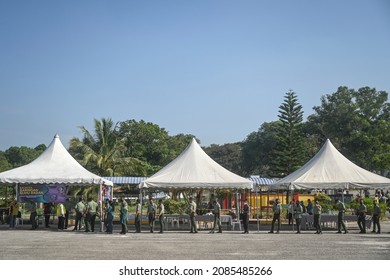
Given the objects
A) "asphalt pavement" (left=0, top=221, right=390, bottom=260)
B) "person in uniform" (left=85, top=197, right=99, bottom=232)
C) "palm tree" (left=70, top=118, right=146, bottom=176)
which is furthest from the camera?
"palm tree" (left=70, top=118, right=146, bottom=176)

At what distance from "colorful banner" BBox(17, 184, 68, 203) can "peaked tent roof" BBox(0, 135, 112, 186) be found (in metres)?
0.92

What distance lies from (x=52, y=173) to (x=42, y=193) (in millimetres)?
1508

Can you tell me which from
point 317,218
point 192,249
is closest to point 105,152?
point 317,218

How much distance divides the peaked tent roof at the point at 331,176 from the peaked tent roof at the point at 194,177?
213cm

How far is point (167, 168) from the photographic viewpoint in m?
21.1

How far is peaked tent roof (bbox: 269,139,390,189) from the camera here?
19.6m

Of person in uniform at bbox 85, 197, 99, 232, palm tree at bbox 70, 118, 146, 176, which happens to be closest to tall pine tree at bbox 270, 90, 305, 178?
palm tree at bbox 70, 118, 146, 176

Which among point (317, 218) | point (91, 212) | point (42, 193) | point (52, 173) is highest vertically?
point (52, 173)

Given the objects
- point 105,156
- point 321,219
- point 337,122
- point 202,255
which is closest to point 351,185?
point 321,219

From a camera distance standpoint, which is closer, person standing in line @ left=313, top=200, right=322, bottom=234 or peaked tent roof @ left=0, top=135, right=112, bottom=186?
person standing in line @ left=313, top=200, right=322, bottom=234

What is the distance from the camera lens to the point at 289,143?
41312 mm

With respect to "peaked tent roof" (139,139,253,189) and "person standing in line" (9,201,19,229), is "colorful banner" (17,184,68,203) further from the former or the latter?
"peaked tent roof" (139,139,253,189)

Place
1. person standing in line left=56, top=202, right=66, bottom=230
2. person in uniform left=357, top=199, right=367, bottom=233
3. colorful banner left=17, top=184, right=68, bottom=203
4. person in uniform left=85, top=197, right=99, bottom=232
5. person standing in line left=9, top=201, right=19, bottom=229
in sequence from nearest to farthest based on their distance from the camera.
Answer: person in uniform left=357, top=199, right=367, bottom=233 < person in uniform left=85, top=197, right=99, bottom=232 < person standing in line left=56, top=202, right=66, bottom=230 < person standing in line left=9, top=201, right=19, bottom=229 < colorful banner left=17, top=184, right=68, bottom=203

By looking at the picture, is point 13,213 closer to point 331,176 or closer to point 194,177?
point 194,177
